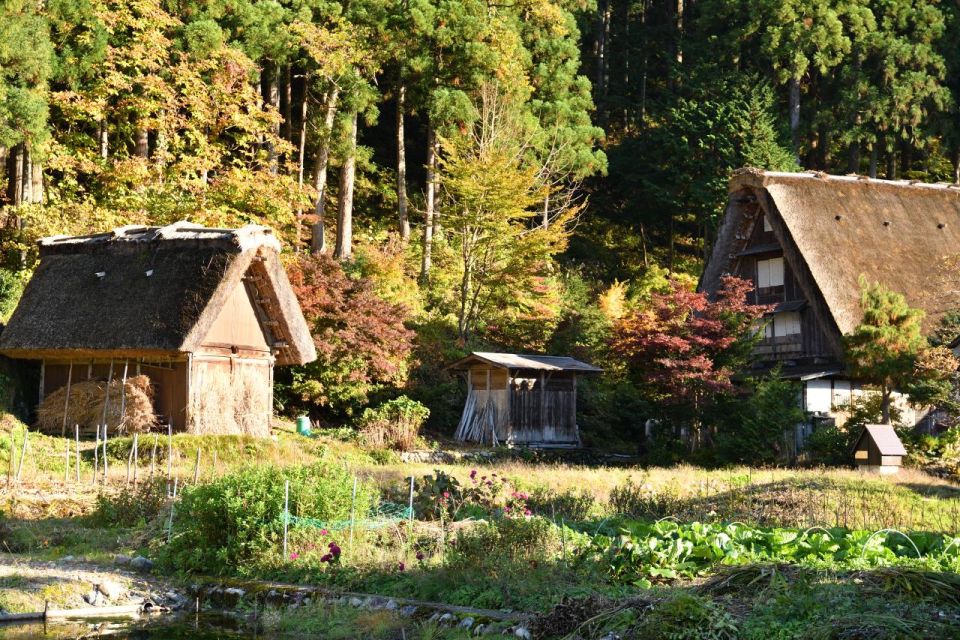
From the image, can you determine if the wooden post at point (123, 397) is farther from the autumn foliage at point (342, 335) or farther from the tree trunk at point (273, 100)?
the tree trunk at point (273, 100)

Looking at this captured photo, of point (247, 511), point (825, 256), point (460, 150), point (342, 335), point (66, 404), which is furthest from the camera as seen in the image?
point (460, 150)

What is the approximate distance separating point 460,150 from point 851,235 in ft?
40.6

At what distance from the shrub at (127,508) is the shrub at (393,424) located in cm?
1039

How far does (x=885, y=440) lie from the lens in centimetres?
2139

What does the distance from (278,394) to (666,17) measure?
110 ft

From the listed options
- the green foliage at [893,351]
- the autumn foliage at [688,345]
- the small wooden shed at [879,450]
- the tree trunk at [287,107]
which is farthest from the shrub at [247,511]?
the tree trunk at [287,107]

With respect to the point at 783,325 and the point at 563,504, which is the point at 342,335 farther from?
the point at 563,504

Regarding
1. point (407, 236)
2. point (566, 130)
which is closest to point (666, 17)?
point (566, 130)

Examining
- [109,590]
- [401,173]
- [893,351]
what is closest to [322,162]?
[401,173]

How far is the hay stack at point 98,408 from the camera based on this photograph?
81.5 feet

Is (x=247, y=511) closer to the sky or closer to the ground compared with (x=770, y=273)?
closer to the ground

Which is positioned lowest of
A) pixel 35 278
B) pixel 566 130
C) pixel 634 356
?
pixel 634 356

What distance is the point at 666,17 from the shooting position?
179 ft

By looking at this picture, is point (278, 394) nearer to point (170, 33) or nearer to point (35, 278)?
point (35, 278)
